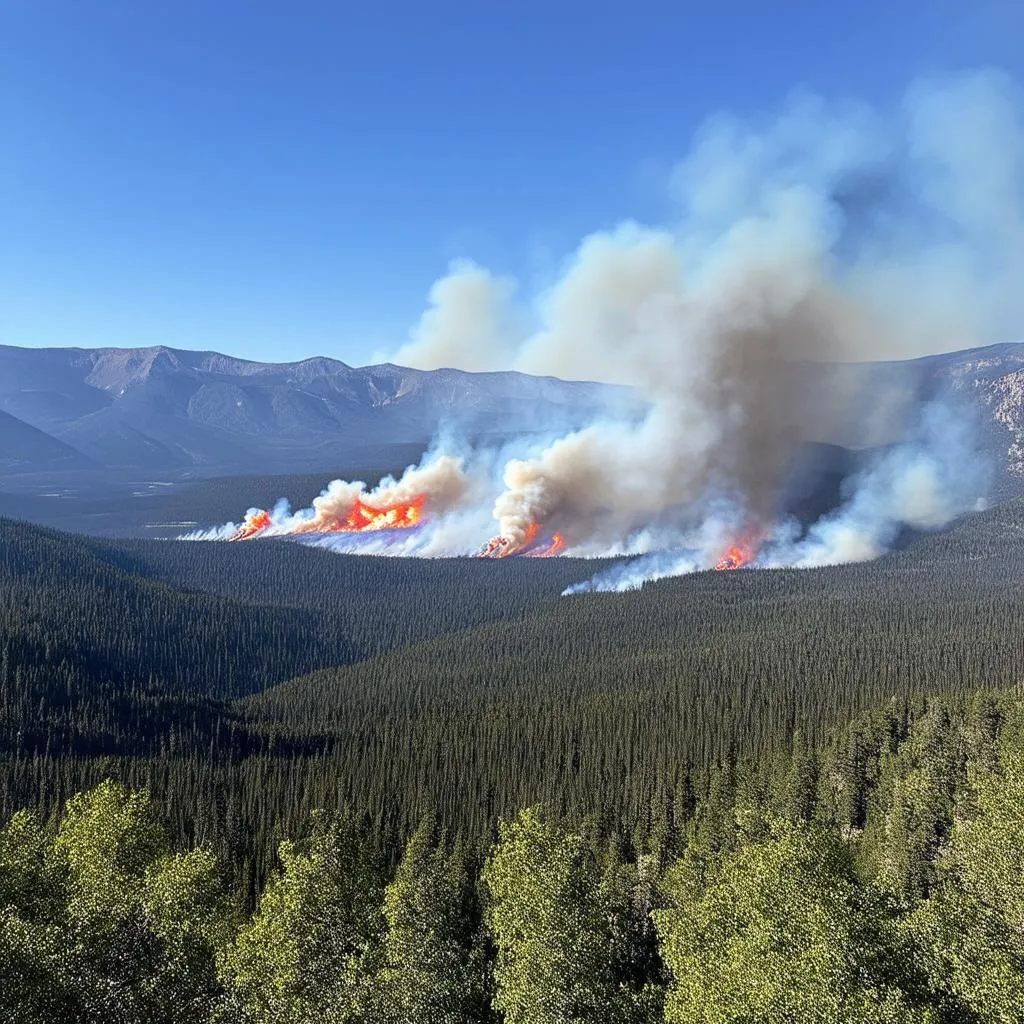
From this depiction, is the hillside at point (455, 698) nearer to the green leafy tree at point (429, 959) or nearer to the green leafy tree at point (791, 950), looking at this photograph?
the green leafy tree at point (429, 959)

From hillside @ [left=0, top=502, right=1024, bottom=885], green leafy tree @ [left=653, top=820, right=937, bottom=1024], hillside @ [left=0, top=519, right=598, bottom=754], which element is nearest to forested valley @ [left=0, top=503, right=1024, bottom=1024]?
green leafy tree @ [left=653, top=820, right=937, bottom=1024]

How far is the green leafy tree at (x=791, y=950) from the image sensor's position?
24.6m

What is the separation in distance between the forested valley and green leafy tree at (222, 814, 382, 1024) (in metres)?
0.14

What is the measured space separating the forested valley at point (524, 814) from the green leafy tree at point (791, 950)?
115 mm

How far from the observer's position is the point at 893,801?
66.6 meters

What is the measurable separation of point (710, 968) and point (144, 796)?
3566 centimetres

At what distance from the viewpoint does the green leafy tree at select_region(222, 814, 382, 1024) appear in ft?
97.4

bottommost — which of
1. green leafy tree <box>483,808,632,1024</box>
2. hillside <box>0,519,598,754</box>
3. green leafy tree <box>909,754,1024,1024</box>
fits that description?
hillside <box>0,519,598,754</box>

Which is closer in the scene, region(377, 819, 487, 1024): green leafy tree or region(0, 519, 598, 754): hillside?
region(377, 819, 487, 1024): green leafy tree

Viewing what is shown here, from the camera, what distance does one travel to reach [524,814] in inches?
1575

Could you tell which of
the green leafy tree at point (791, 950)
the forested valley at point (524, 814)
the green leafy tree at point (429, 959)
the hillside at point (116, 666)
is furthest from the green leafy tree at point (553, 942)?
the hillside at point (116, 666)

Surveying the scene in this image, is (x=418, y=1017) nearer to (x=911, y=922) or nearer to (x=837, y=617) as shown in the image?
(x=911, y=922)

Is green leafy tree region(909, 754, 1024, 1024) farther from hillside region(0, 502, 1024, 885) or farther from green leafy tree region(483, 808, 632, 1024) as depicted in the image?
hillside region(0, 502, 1024, 885)

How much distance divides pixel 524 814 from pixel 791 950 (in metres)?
15.6
